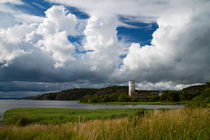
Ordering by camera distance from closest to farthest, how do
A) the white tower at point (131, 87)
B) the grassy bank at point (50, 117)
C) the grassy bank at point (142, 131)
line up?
the grassy bank at point (142, 131) < the grassy bank at point (50, 117) < the white tower at point (131, 87)

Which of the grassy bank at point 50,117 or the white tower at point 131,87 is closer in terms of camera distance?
the grassy bank at point 50,117

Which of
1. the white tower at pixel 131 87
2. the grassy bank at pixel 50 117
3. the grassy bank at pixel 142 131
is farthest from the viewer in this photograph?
the white tower at pixel 131 87

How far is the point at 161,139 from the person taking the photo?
426 centimetres

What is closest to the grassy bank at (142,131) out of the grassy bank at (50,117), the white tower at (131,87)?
the grassy bank at (50,117)

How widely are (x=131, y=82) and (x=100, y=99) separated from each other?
4413 cm

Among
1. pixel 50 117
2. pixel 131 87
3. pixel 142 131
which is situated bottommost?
pixel 50 117

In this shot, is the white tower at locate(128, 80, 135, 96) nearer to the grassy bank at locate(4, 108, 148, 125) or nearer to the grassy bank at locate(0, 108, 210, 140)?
the grassy bank at locate(4, 108, 148, 125)

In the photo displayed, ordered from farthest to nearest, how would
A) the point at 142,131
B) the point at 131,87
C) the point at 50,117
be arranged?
1. the point at 131,87
2. the point at 50,117
3. the point at 142,131

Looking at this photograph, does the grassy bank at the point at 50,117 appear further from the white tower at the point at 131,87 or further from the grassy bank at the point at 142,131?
the white tower at the point at 131,87

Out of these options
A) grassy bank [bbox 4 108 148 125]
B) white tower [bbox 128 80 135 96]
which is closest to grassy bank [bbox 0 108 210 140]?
grassy bank [bbox 4 108 148 125]

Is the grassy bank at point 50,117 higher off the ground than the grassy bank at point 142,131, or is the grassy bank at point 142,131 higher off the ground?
the grassy bank at point 142,131

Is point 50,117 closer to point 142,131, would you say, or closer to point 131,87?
point 142,131

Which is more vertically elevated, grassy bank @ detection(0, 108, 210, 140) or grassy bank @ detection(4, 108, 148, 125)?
grassy bank @ detection(0, 108, 210, 140)

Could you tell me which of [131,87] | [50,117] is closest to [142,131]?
[50,117]
